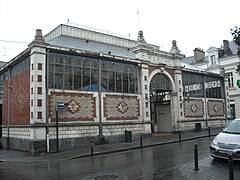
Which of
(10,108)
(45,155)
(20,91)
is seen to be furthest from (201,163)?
(10,108)

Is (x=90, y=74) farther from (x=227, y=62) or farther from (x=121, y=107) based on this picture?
(x=227, y=62)

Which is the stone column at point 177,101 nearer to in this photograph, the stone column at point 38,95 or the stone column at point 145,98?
the stone column at point 145,98

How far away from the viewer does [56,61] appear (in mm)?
17719

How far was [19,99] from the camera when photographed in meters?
19.4

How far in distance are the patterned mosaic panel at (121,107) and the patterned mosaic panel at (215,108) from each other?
11376mm

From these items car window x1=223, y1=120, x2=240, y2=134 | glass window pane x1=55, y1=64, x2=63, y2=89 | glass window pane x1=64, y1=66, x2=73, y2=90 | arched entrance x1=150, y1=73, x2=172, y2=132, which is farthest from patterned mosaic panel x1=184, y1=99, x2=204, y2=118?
car window x1=223, y1=120, x2=240, y2=134

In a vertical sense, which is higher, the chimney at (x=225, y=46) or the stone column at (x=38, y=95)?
the chimney at (x=225, y=46)

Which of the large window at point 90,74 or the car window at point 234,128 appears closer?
the car window at point 234,128

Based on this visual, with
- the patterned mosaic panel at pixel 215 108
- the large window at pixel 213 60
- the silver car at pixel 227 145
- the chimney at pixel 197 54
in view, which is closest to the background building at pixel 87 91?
the patterned mosaic panel at pixel 215 108

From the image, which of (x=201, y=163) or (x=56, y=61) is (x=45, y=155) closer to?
(x=56, y=61)

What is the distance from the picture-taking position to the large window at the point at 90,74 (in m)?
17.6

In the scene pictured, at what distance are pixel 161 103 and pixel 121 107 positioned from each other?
8.85 meters

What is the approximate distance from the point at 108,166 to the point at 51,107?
7551 mm

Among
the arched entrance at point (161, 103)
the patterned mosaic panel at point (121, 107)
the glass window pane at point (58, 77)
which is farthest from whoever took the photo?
the arched entrance at point (161, 103)
